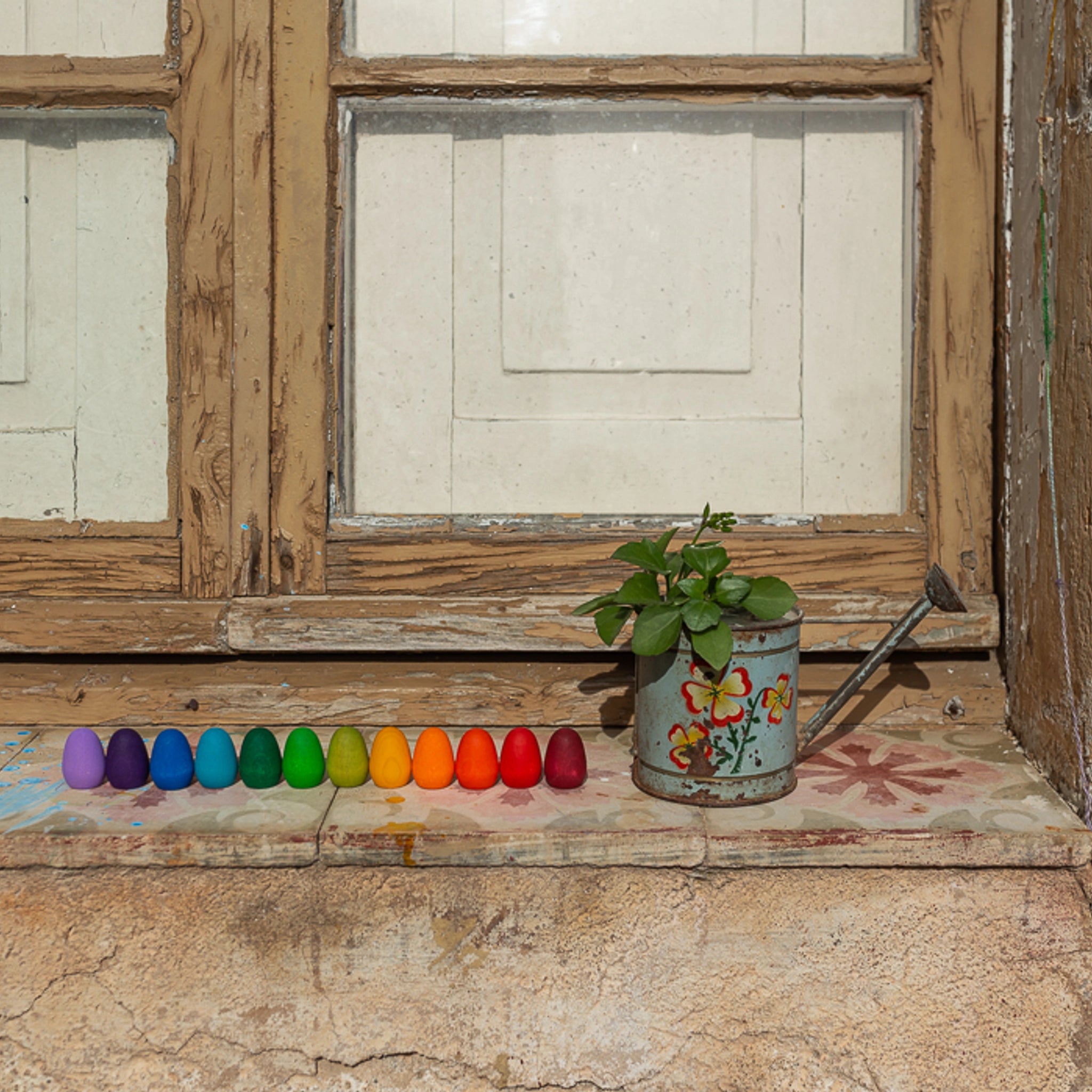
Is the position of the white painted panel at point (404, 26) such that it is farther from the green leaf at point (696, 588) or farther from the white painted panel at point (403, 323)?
the green leaf at point (696, 588)

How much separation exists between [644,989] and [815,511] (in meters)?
1.10

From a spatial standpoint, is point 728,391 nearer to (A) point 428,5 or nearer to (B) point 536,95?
(B) point 536,95

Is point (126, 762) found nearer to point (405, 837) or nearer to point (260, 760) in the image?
point (260, 760)

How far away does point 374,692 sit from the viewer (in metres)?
2.33

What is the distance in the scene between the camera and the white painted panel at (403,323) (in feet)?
7.72

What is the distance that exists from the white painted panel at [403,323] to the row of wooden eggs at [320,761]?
0.59m

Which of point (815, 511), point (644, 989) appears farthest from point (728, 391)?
point (644, 989)

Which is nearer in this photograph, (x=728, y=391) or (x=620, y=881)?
(x=620, y=881)

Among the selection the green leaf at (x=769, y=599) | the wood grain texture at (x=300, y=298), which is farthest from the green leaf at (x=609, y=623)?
the wood grain texture at (x=300, y=298)

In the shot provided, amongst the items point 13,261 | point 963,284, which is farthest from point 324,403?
point 963,284

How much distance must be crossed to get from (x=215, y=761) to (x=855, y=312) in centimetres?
164

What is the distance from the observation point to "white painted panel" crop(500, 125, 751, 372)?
92.5 inches

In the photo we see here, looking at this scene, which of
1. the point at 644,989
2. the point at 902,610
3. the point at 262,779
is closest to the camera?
the point at 644,989

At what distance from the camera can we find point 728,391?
7.78 ft
